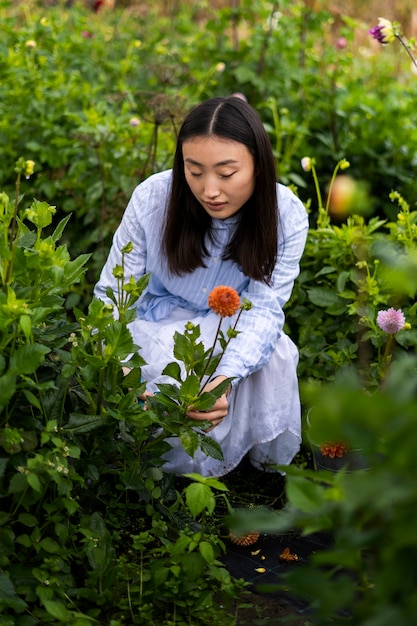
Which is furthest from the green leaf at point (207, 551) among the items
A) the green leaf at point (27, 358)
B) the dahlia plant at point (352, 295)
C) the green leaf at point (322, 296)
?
the green leaf at point (322, 296)

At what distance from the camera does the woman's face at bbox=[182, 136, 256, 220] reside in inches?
83.7

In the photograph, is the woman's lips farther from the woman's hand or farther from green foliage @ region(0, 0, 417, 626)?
the woman's hand

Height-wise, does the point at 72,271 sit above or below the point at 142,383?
above

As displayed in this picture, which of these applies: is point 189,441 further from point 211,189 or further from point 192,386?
point 211,189

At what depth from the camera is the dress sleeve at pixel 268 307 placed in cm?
215

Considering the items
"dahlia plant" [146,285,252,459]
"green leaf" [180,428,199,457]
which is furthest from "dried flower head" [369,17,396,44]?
"green leaf" [180,428,199,457]

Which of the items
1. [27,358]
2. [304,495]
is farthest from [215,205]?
[304,495]

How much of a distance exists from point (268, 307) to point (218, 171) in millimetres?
369

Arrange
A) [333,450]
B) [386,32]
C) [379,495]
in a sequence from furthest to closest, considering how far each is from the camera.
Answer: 1. [386,32]
2. [333,450]
3. [379,495]

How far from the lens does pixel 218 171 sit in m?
2.14

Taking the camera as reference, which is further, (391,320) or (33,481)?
(391,320)

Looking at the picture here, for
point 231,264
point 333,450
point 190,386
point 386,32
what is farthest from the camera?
point 386,32

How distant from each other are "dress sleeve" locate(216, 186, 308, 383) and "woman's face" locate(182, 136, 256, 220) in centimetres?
19

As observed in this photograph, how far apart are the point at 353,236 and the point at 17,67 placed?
5.73 ft
